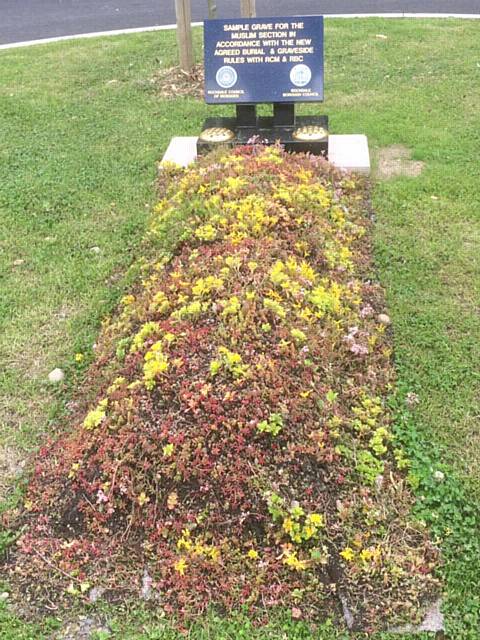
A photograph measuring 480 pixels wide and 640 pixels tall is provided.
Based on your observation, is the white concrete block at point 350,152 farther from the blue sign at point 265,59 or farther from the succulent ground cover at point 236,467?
the succulent ground cover at point 236,467

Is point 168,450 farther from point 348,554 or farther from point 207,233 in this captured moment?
point 207,233

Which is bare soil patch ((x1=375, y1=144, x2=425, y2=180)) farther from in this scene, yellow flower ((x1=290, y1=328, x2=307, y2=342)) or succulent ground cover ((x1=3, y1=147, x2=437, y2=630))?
yellow flower ((x1=290, y1=328, x2=307, y2=342))

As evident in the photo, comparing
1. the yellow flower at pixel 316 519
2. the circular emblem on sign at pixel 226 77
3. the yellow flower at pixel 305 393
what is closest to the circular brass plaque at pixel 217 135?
the circular emblem on sign at pixel 226 77

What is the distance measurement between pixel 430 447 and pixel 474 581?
0.73m

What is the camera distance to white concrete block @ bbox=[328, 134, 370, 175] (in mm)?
5816

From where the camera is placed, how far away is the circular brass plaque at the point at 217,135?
19.2 feet

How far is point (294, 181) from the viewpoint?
192 inches

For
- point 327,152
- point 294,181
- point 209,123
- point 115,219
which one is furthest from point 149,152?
point 294,181

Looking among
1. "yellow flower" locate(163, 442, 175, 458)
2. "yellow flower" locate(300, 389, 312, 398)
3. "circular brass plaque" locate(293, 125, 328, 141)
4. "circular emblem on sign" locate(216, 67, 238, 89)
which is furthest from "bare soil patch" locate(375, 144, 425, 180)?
"yellow flower" locate(163, 442, 175, 458)

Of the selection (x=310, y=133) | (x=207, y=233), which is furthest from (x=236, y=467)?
(x=310, y=133)

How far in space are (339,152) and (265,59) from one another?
41.7 inches

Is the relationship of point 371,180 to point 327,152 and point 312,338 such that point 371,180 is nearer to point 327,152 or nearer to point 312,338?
point 327,152

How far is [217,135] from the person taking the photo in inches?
233

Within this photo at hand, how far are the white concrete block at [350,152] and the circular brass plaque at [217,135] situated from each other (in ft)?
3.04
